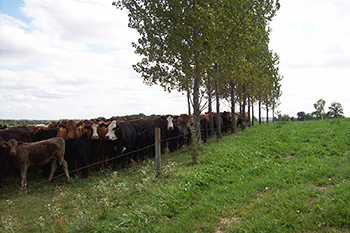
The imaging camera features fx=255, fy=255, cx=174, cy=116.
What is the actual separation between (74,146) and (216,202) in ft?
27.8

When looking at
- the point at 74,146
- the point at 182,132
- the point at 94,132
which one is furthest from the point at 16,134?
the point at 182,132

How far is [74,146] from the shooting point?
40.7ft

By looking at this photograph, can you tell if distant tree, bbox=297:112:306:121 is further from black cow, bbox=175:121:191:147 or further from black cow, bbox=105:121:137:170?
black cow, bbox=105:121:137:170

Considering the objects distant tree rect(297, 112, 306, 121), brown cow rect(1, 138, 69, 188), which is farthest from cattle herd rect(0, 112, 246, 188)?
distant tree rect(297, 112, 306, 121)

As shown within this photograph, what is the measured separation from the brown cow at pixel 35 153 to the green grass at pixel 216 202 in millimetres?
1126

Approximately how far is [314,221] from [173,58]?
528 inches

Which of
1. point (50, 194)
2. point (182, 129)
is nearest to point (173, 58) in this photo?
point (182, 129)

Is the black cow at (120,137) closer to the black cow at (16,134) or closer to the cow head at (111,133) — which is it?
the cow head at (111,133)

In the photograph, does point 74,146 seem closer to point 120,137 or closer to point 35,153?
point 35,153

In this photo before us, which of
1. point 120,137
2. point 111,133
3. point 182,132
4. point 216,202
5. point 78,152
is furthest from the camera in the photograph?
point 182,132

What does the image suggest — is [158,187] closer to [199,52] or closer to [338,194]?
[338,194]

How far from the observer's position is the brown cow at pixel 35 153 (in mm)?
10648

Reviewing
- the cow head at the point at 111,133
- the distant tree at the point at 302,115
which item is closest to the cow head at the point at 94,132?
the cow head at the point at 111,133

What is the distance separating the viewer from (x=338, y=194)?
538cm
